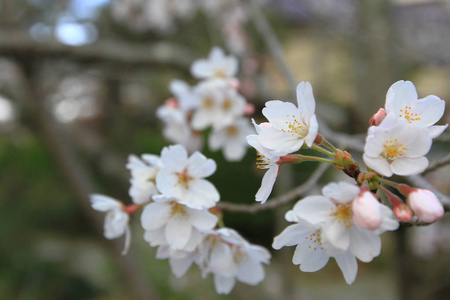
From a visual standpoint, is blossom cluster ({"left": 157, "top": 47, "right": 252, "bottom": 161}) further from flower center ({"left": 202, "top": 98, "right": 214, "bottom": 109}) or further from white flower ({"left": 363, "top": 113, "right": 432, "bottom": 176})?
white flower ({"left": 363, "top": 113, "right": 432, "bottom": 176})

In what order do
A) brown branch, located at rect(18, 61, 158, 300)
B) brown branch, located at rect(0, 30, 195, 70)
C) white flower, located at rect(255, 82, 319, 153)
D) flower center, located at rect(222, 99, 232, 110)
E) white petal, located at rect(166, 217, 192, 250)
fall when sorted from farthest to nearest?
brown branch, located at rect(18, 61, 158, 300), brown branch, located at rect(0, 30, 195, 70), flower center, located at rect(222, 99, 232, 110), white petal, located at rect(166, 217, 192, 250), white flower, located at rect(255, 82, 319, 153)

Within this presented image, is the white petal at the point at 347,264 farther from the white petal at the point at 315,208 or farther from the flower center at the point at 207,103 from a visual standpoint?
the flower center at the point at 207,103

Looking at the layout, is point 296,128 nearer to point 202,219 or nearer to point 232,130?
point 202,219

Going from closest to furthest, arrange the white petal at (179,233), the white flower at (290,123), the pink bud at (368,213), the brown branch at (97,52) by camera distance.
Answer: the pink bud at (368,213) < the white flower at (290,123) < the white petal at (179,233) < the brown branch at (97,52)

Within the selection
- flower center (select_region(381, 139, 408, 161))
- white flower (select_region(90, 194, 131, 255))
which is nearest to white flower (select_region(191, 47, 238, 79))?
white flower (select_region(90, 194, 131, 255))

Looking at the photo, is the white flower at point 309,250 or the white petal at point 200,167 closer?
the white flower at point 309,250

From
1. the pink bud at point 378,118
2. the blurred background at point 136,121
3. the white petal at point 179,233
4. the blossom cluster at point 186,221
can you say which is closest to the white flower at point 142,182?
the blossom cluster at point 186,221

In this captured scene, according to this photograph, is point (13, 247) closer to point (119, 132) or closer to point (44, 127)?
point (119, 132)

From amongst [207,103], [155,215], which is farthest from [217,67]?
[155,215]
